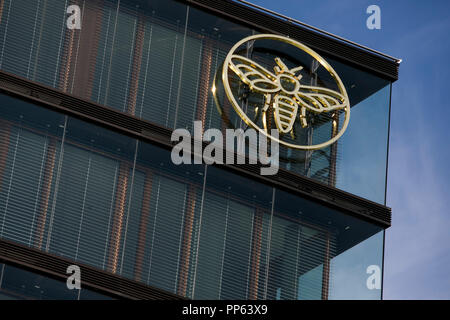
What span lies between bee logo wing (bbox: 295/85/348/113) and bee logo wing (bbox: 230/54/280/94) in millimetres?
891

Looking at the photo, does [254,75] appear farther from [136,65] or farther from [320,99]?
[136,65]

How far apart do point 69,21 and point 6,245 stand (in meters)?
7.57

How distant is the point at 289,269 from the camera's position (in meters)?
37.0

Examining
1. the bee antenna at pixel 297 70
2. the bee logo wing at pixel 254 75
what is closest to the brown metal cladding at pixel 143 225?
the bee logo wing at pixel 254 75

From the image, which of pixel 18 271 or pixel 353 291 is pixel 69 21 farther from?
pixel 353 291

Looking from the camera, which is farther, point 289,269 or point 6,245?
point 289,269

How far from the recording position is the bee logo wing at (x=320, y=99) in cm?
3966

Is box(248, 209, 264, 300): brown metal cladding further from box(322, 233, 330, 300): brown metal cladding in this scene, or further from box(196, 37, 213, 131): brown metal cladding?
box(196, 37, 213, 131): brown metal cladding

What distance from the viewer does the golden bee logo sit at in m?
38.9

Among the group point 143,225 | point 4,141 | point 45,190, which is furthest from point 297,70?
point 4,141

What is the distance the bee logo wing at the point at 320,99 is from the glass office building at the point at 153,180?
0.62 meters

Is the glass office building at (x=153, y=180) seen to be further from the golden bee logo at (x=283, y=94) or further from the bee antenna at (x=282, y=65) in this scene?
the bee antenna at (x=282, y=65)

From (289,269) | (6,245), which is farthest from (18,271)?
(289,269)

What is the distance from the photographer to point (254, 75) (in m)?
39.4
